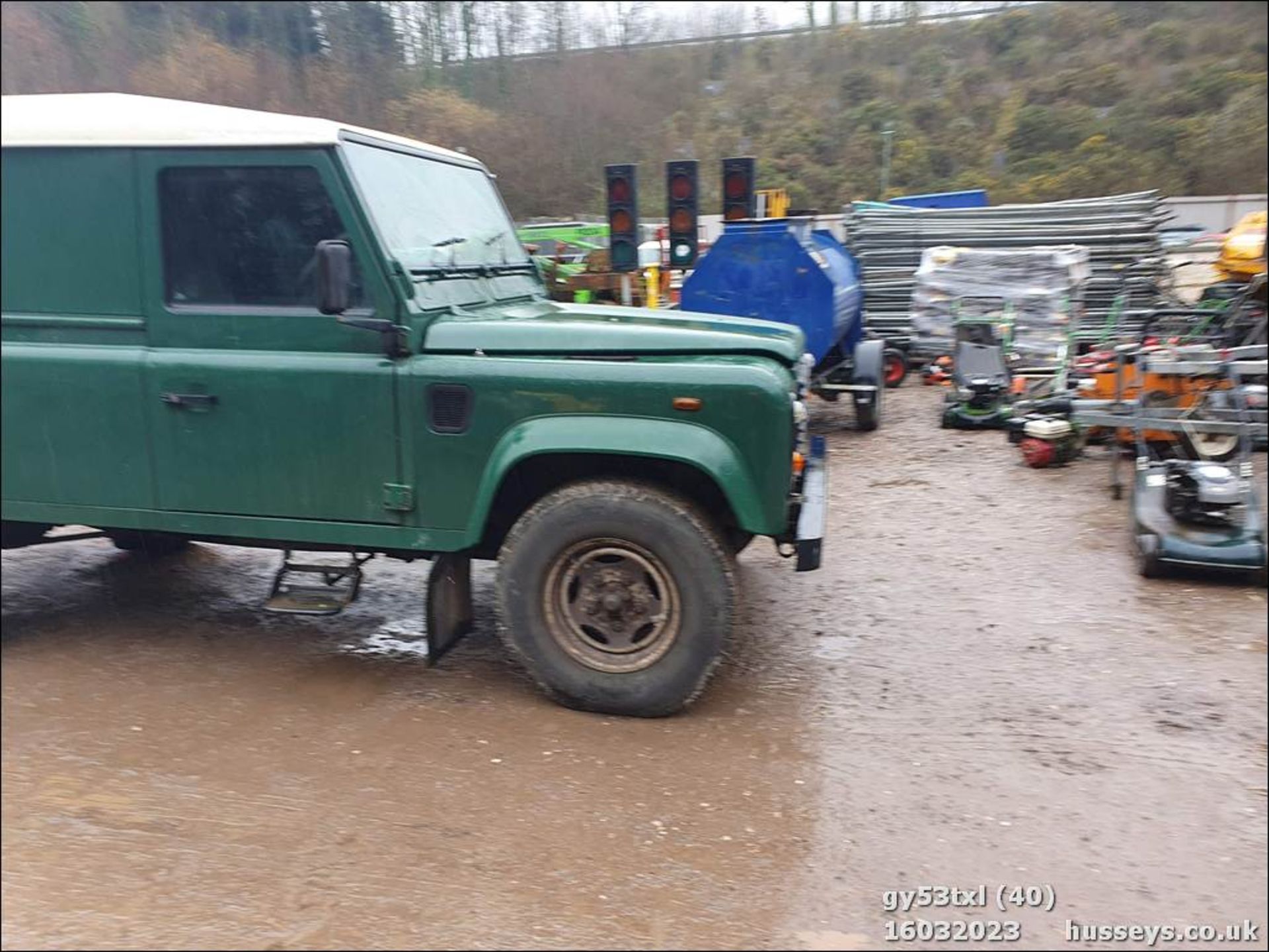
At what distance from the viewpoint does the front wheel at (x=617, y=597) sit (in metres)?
3.56

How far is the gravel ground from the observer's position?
255cm

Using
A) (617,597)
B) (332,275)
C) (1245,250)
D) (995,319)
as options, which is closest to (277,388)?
(332,275)

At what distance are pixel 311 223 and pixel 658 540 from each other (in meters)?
1.93

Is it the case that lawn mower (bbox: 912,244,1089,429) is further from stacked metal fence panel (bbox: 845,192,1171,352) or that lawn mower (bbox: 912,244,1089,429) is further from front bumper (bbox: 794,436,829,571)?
front bumper (bbox: 794,436,829,571)

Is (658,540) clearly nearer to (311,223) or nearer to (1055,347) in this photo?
(311,223)

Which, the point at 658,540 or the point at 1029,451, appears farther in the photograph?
the point at 1029,451

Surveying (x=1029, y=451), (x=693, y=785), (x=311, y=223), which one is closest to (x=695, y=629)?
(x=693, y=785)

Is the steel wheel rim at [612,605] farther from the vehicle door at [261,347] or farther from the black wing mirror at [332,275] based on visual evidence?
the black wing mirror at [332,275]

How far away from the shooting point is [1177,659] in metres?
4.16

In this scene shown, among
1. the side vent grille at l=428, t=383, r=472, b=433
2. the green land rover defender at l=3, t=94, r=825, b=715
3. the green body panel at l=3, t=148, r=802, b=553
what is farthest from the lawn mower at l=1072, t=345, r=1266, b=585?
the side vent grille at l=428, t=383, r=472, b=433

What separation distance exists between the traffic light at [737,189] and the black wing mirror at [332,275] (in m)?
4.48

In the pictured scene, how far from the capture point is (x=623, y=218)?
7.94 metres

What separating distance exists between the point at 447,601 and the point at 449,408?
34.2 inches

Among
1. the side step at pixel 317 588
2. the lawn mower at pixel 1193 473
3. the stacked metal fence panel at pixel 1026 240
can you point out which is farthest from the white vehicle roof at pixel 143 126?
the stacked metal fence panel at pixel 1026 240
